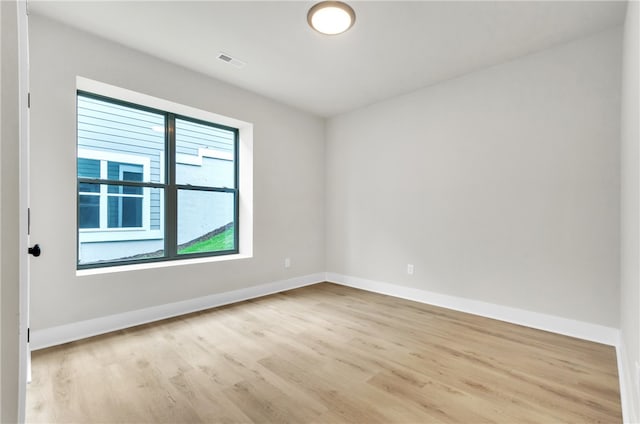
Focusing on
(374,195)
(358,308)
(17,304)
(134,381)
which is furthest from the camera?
(374,195)

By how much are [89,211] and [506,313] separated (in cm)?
423

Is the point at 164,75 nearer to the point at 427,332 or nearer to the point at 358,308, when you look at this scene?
the point at 358,308

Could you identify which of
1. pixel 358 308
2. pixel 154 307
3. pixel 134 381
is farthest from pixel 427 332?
pixel 154 307

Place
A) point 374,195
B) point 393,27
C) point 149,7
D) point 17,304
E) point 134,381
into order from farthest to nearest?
point 374,195
point 393,27
point 149,7
point 134,381
point 17,304

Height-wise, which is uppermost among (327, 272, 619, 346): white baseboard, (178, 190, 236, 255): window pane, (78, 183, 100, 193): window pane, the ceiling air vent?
the ceiling air vent

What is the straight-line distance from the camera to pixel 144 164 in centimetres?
312

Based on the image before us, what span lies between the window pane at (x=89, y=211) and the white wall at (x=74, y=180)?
→ 26 centimetres

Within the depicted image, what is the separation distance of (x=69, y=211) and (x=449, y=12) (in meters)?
3.50

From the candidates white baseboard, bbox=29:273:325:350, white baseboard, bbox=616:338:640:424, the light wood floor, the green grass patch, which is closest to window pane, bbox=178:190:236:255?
the green grass patch

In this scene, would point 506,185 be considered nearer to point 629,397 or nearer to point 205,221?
point 629,397

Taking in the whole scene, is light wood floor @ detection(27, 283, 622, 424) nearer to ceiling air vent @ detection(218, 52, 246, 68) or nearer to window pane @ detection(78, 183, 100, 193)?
window pane @ detection(78, 183, 100, 193)

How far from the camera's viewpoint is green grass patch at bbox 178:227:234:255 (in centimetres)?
351

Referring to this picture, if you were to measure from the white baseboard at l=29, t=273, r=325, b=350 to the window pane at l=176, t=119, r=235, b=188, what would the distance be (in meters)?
1.38

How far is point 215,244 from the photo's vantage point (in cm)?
376
